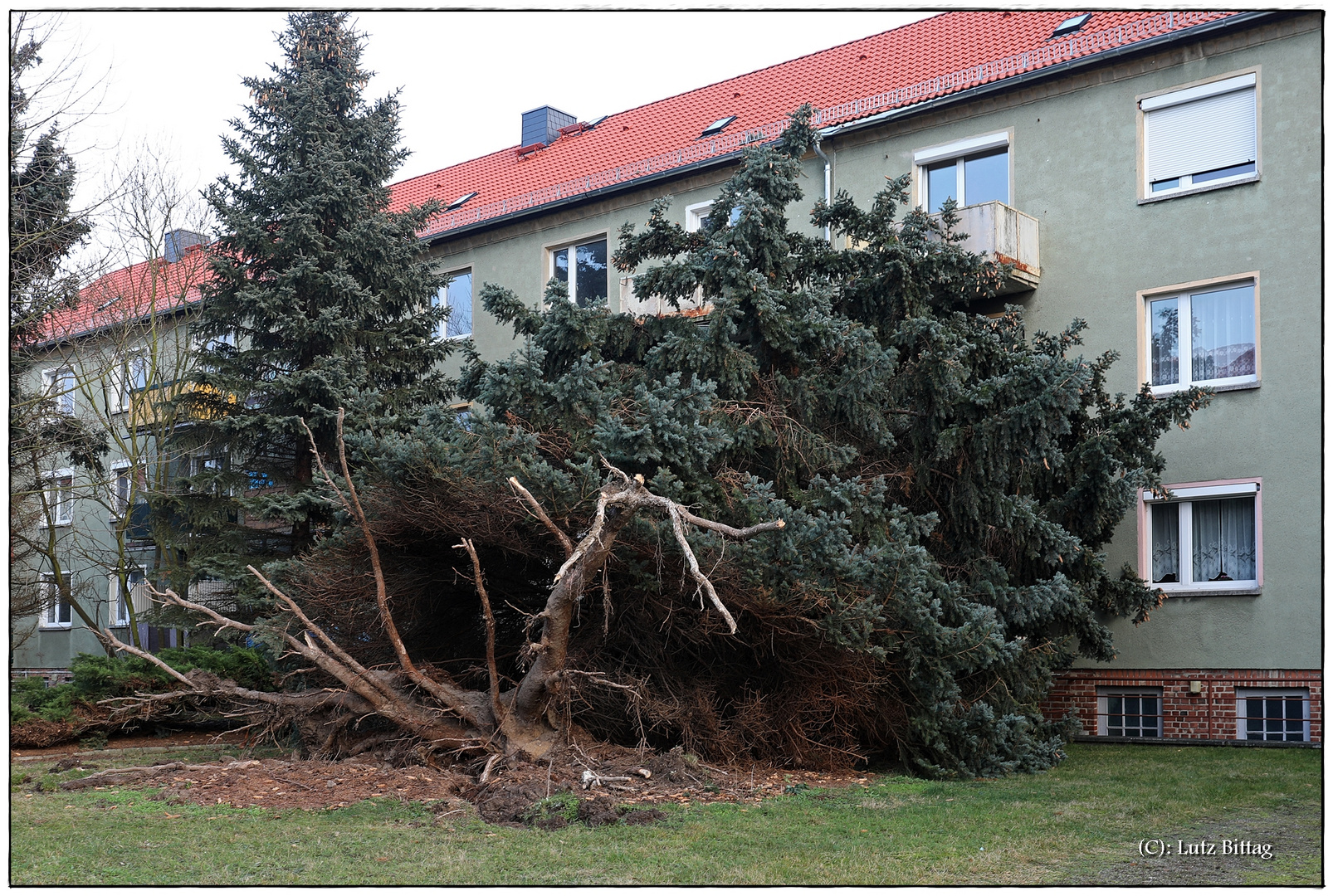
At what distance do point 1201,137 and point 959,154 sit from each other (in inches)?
135

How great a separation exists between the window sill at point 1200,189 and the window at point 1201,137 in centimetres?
1

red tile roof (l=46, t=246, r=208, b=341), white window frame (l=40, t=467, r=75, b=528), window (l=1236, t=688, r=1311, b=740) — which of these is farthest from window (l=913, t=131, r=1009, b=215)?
white window frame (l=40, t=467, r=75, b=528)

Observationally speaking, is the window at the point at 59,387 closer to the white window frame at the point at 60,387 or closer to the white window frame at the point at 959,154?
the white window frame at the point at 60,387

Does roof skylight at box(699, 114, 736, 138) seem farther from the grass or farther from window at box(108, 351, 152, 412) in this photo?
the grass

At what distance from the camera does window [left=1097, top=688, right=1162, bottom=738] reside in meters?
15.6

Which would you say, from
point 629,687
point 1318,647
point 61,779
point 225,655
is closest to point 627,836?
point 629,687

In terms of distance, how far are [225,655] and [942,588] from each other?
8.98 metres

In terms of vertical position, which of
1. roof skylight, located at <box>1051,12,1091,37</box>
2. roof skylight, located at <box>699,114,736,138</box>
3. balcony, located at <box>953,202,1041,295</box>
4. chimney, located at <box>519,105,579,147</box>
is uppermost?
chimney, located at <box>519,105,579,147</box>

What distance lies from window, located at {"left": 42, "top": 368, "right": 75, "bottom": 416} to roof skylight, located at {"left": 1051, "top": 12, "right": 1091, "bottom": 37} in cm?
1500

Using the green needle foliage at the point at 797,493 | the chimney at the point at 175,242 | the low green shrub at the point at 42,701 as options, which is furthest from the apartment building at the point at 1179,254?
the low green shrub at the point at 42,701

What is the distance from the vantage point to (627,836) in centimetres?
798

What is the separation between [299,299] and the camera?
56.6 feet

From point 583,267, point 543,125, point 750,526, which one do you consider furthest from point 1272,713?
point 543,125

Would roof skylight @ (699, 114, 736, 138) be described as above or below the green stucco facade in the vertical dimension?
above
